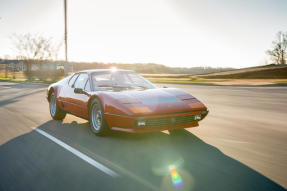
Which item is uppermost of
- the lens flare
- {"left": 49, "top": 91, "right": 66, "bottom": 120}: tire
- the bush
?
the bush

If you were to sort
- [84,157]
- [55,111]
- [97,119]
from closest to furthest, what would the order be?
[84,157] → [97,119] → [55,111]

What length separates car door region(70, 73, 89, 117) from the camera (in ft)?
21.4

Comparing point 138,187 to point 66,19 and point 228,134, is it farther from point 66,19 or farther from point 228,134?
point 66,19

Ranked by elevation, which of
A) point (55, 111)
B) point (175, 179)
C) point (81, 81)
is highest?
point (81, 81)

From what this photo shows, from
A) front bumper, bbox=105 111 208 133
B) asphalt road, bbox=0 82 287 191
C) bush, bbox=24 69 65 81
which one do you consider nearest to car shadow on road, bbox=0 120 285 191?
asphalt road, bbox=0 82 287 191

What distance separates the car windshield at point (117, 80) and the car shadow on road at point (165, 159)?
3.36 feet

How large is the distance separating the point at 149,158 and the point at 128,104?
1.17m

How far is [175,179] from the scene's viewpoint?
363 cm

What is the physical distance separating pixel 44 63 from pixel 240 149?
5268 cm

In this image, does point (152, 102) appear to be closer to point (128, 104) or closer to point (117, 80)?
point (128, 104)

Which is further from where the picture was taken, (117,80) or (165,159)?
(117,80)

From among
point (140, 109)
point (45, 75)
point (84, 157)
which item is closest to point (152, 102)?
point (140, 109)

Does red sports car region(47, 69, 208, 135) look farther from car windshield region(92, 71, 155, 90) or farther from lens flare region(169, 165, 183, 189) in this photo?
lens flare region(169, 165, 183, 189)

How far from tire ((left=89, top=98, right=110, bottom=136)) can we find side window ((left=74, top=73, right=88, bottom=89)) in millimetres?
965
